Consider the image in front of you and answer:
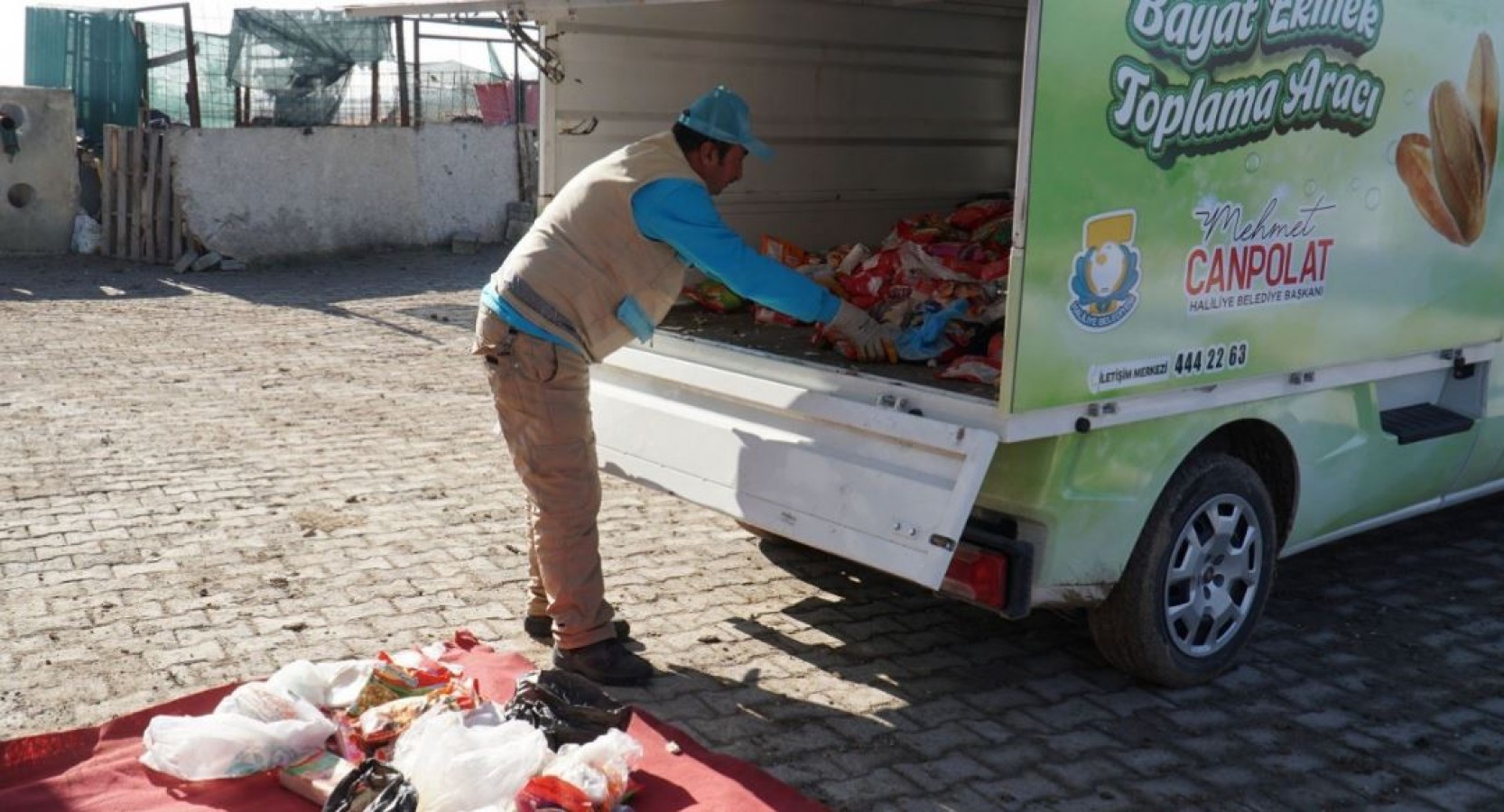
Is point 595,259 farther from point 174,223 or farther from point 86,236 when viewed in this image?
point 86,236

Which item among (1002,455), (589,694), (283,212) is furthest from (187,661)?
(283,212)

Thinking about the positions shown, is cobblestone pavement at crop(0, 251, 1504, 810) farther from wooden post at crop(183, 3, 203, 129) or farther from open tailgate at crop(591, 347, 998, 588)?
wooden post at crop(183, 3, 203, 129)

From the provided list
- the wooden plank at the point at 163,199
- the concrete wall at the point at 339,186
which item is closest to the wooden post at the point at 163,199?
the wooden plank at the point at 163,199

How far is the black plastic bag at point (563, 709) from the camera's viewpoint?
13.7 ft

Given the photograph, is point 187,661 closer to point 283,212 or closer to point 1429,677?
point 1429,677

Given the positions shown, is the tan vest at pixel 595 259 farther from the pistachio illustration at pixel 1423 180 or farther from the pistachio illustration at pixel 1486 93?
the pistachio illustration at pixel 1486 93

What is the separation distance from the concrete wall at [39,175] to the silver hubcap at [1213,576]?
1401cm

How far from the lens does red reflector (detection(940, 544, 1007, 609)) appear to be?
14.3ft

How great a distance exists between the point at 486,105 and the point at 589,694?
1547 centimetres

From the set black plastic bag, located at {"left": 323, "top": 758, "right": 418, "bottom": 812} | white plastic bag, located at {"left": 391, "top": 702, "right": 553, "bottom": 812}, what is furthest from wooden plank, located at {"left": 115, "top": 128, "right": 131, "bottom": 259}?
black plastic bag, located at {"left": 323, "top": 758, "right": 418, "bottom": 812}

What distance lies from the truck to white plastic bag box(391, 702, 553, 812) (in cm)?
115

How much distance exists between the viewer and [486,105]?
61.7 ft

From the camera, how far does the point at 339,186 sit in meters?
16.3

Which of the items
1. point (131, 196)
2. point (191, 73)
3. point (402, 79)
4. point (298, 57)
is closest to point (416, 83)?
point (402, 79)
